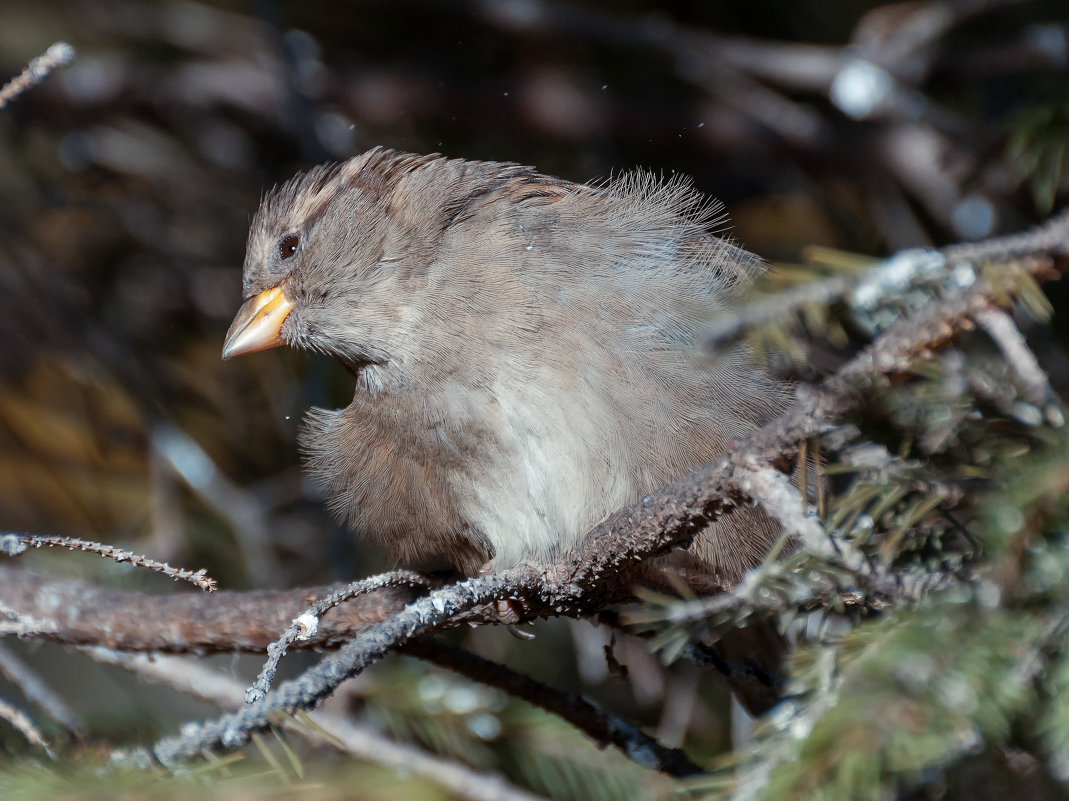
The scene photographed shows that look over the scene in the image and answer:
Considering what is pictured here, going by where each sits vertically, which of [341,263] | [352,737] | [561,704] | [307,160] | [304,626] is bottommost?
[352,737]

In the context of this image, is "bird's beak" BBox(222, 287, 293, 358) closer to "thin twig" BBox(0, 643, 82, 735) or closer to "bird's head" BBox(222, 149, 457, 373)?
"bird's head" BBox(222, 149, 457, 373)

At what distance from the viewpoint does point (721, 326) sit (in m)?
1.14

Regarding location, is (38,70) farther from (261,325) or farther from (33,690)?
(33,690)

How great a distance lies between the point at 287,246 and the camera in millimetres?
2486

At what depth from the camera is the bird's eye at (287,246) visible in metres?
2.48

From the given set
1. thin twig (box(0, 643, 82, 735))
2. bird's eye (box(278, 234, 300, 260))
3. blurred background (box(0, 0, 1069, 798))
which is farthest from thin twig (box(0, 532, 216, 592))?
blurred background (box(0, 0, 1069, 798))

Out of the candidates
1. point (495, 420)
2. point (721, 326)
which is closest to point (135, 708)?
point (495, 420)

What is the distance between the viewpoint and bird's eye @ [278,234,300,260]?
248 cm

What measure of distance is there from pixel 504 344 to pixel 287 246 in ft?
2.26

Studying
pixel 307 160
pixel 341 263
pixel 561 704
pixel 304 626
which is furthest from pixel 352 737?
pixel 307 160

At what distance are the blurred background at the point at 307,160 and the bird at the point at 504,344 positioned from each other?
0.79 metres

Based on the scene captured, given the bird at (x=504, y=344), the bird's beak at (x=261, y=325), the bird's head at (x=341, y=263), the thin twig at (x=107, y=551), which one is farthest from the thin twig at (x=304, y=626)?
the bird's beak at (x=261, y=325)

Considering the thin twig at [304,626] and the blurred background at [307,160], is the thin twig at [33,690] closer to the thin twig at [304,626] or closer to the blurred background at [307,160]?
the thin twig at [304,626]

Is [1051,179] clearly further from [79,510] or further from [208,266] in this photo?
[79,510]
